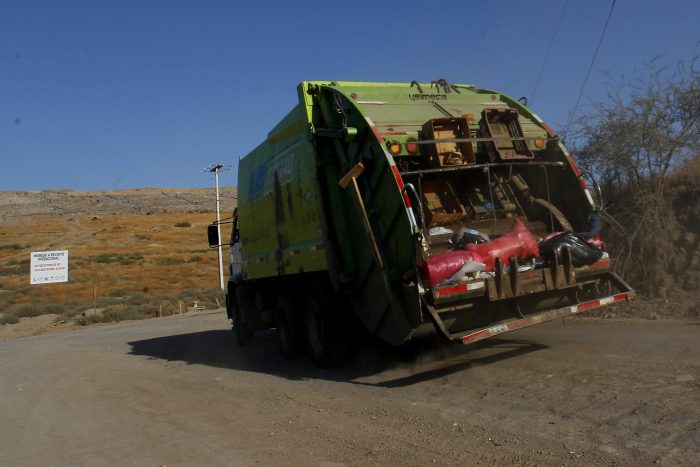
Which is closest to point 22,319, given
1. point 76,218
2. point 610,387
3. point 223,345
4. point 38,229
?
point 223,345

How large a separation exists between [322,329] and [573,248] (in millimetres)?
3322

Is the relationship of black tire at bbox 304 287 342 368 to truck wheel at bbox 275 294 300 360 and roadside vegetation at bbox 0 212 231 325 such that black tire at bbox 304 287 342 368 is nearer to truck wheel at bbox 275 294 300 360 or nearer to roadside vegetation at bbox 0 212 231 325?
truck wheel at bbox 275 294 300 360

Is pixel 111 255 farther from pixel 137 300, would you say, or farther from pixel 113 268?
pixel 137 300

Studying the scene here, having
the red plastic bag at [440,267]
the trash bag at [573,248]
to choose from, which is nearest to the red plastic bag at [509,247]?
the trash bag at [573,248]

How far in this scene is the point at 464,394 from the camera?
237 inches

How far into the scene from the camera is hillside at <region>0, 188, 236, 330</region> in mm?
33156

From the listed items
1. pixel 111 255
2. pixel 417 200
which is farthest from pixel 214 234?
pixel 111 255

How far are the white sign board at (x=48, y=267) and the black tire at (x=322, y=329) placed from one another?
2228 centimetres

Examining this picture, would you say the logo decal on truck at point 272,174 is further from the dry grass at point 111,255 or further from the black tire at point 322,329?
the dry grass at point 111,255

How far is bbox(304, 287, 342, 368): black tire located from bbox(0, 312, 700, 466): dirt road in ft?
0.73

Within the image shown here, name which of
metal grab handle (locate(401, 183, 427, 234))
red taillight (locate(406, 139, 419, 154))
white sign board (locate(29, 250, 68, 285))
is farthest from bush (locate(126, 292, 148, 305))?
metal grab handle (locate(401, 183, 427, 234))

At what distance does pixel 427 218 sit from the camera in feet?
23.4

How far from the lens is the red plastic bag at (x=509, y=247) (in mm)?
6434

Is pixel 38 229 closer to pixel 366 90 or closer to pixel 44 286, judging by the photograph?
pixel 44 286
